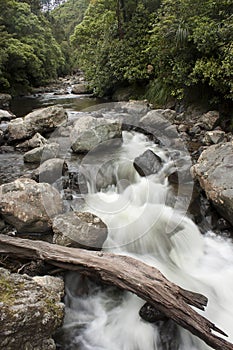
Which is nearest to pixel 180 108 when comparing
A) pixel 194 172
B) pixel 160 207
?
pixel 194 172

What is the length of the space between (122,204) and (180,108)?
247 inches

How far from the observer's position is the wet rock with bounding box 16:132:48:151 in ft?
24.6

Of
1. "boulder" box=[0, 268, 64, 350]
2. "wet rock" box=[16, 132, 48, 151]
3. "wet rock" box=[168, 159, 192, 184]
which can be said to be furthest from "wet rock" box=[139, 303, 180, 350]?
"wet rock" box=[16, 132, 48, 151]

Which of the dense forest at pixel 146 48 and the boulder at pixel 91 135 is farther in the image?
the dense forest at pixel 146 48

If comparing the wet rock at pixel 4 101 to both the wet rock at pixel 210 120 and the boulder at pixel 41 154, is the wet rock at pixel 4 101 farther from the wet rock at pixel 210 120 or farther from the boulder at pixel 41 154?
the wet rock at pixel 210 120

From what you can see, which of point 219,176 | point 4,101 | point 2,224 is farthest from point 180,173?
point 4,101

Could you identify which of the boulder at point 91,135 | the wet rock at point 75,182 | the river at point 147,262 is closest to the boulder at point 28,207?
the river at point 147,262

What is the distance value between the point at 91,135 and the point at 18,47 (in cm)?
1509

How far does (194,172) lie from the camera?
525 cm

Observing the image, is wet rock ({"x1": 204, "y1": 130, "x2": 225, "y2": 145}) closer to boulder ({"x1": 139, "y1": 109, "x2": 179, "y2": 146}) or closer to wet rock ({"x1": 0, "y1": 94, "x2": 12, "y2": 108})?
boulder ({"x1": 139, "y1": 109, "x2": 179, "y2": 146})

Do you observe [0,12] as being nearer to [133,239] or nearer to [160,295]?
[133,239]

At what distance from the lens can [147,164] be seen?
6.09 m

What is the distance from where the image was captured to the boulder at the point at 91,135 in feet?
23.1

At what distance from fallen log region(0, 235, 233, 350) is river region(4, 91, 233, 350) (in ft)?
1.10
